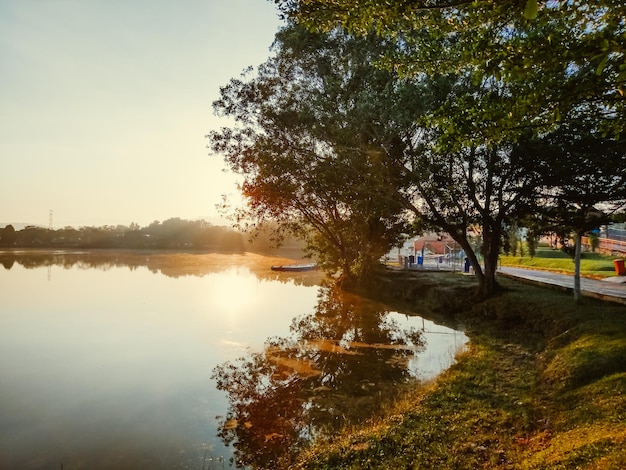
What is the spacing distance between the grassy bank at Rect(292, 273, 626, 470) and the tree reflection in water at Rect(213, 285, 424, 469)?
1126 mm

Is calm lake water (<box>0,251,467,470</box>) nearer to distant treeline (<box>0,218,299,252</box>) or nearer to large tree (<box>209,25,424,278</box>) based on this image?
large tree (<box>209,25,424,278</box>)

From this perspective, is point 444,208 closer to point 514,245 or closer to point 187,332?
point 187,332

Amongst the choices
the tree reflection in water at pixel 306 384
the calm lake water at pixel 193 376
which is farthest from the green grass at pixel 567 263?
the tree reflection in water at pixel 306 384

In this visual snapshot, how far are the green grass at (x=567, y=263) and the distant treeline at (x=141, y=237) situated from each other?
7893 centimetres

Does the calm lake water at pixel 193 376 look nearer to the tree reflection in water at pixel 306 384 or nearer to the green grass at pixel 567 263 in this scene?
the tree reflection in water at pixel 306 384

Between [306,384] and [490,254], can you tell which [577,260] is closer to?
[490,254]

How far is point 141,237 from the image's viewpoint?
427 feet

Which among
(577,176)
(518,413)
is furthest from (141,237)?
(518,413)

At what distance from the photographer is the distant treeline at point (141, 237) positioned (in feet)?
389

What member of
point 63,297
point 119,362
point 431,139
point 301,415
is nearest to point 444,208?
point 431,139

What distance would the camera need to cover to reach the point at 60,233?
124 m

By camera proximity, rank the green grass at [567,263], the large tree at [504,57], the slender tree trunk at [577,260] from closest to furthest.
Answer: the large tree at [504,57]
the slender tree trunk at [577,260]
the green grass at [567,263]

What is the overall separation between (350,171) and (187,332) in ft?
43.0

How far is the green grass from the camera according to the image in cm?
3062
